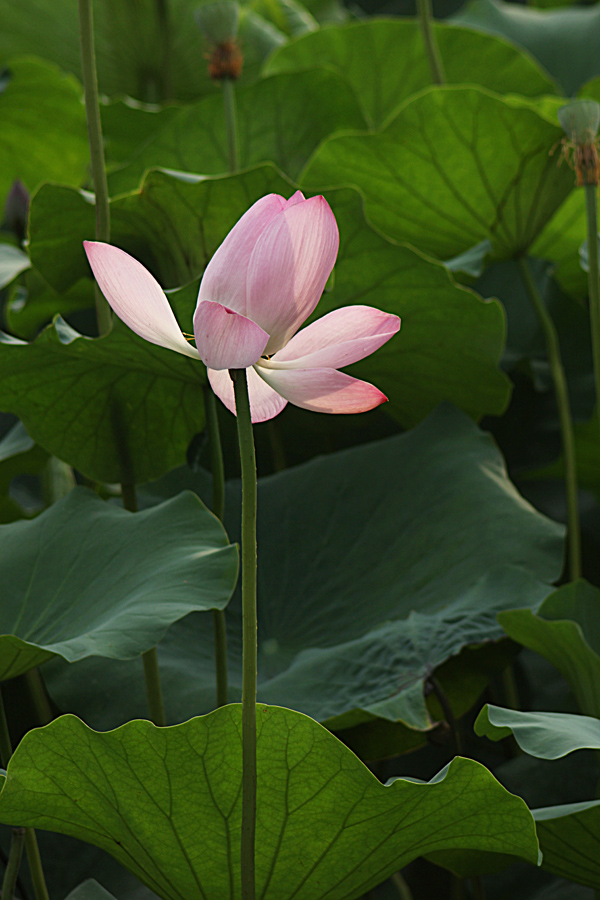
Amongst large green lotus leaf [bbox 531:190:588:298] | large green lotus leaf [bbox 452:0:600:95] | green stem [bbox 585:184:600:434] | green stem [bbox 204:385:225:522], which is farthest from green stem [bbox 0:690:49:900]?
large green lotus leaf [bbox 452:0:600:95]

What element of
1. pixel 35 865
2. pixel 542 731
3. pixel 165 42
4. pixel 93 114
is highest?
pixel 165 42

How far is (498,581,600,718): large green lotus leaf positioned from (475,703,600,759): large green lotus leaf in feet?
0.19

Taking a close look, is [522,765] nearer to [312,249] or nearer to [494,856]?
[494,856]

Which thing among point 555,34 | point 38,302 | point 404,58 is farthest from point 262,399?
point 555,34

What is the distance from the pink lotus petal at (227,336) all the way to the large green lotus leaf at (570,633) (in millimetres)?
321

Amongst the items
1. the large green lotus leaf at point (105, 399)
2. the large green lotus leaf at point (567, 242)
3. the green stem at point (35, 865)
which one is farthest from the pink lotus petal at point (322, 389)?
the large green lotus leaf at point (567, 242)

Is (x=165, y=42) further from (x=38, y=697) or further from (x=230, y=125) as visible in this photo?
(x=38, y=697)

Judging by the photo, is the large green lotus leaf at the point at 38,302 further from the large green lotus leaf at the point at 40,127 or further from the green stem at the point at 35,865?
the green stem at the point at 35,865

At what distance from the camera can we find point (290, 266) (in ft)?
1.10

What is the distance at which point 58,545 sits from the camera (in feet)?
2.02

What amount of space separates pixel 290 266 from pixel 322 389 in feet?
0.16

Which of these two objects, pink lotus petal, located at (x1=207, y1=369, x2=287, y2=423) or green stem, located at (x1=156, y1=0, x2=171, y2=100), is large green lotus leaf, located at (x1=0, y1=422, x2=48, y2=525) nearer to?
pink lotus petal, located at (x1=207, y1=369, x2=287, y2=423)

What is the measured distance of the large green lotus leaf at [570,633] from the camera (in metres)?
0.56

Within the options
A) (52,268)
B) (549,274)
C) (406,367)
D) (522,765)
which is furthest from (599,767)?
(52,268)
